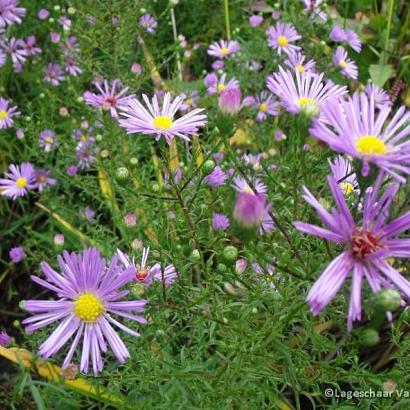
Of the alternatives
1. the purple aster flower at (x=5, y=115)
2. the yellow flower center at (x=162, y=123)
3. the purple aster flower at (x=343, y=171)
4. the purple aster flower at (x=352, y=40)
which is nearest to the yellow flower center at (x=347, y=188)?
the purple aster flower at (x=343, y=171)

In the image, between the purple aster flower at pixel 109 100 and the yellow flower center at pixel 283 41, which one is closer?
the purple aster flower at pixel 109 100

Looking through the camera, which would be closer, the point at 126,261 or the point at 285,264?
the point at 285,264

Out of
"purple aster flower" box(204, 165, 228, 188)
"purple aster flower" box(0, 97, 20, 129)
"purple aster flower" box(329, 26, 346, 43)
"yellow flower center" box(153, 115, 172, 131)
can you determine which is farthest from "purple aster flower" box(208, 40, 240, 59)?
"yellow flower center" box(153, 115, 172, 131)

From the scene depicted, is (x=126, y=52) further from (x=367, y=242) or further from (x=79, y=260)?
(x=367, y=242)

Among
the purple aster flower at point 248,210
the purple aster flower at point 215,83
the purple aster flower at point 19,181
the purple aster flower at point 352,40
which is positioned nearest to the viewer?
the purple aster flower at point 248,210

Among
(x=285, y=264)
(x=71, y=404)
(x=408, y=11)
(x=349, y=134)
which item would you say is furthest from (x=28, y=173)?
(x=408, y=11)

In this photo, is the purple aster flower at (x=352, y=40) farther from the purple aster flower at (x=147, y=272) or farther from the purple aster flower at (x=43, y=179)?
the purple aster flower at (x=147, y=272)

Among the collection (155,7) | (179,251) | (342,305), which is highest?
(155,7)

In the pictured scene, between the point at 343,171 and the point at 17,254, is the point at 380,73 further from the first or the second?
the point at 17,254

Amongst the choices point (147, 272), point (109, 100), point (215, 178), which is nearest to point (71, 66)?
Result: point (109, 100)
